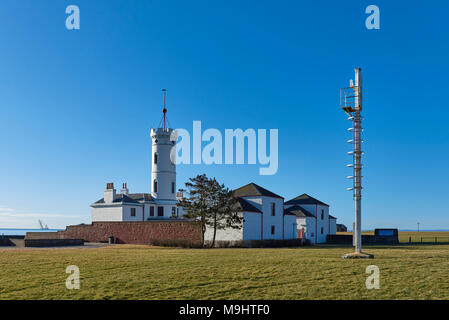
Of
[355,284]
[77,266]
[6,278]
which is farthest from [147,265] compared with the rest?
[355,284]

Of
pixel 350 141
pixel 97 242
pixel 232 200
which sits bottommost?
pixel 97 242

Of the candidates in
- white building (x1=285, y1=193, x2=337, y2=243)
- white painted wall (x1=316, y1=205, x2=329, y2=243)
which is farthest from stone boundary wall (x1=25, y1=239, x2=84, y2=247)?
white painted wall (x1=316, y1=205, x2=329, y2=243)

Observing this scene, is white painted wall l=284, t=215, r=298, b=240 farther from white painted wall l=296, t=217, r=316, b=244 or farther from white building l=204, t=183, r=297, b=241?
white painted wall l=296, t=217, r=316, b=244

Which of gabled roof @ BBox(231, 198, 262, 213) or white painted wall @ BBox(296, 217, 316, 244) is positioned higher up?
gabled roof @ BBox(231, 198, 262, 213)

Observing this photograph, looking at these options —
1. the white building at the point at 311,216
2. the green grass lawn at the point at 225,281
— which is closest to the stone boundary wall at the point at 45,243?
the green grass lawn at the point at 225,281

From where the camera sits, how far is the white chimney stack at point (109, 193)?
62.9 metres

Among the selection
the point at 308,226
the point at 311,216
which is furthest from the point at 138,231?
the point at 311,216

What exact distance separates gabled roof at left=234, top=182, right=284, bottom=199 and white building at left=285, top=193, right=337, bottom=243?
24.5 ft

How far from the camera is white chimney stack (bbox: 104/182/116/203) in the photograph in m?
62.9
